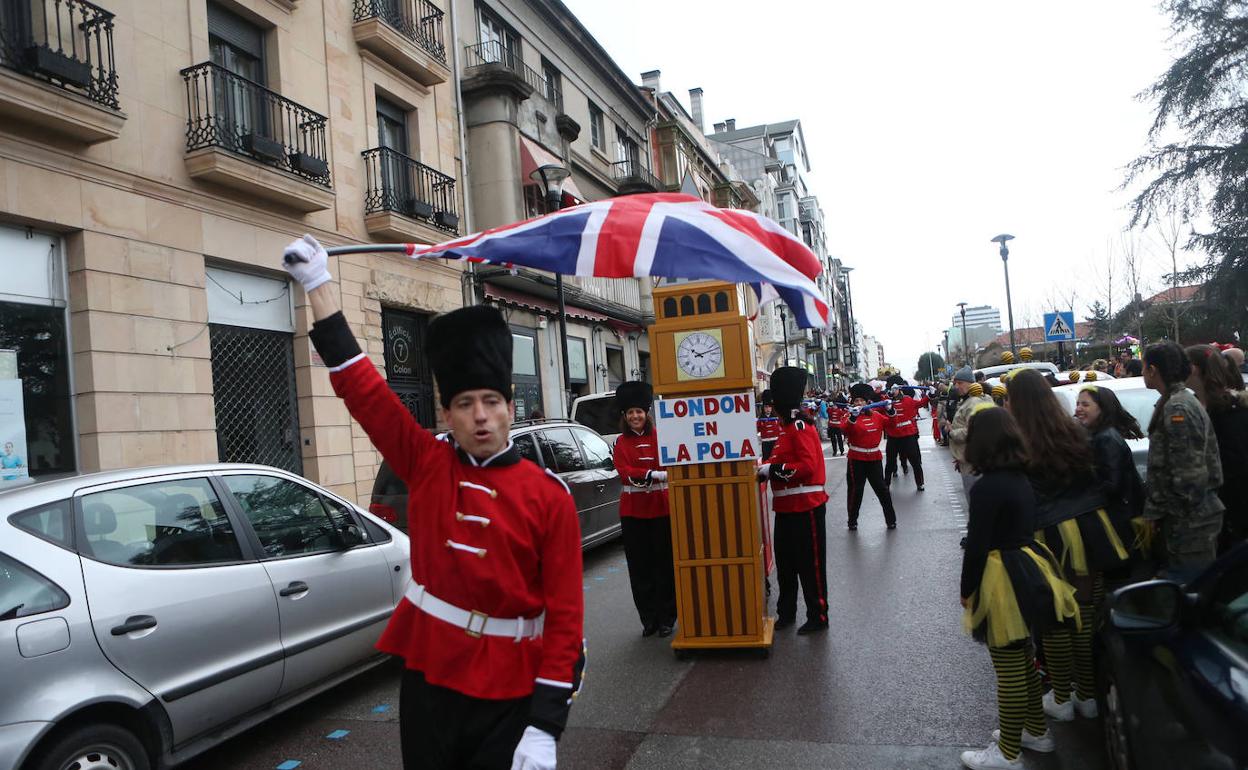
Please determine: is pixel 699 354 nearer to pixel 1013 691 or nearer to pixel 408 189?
pixel 1013 691

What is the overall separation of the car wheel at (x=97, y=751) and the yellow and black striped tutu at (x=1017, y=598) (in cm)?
378

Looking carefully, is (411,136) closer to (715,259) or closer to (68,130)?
(68,130)

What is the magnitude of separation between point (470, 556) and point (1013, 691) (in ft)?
9.14

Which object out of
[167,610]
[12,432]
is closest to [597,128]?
[12,432]

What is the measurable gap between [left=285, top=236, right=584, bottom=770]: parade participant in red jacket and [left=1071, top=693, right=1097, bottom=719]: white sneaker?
11.0 ft

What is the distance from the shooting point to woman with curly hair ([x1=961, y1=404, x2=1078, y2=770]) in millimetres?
3670

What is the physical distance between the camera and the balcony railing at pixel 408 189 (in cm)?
1427

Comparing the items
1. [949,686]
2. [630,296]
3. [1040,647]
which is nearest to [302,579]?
[949,686]

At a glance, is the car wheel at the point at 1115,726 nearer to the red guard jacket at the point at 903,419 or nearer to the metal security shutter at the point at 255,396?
the red guard jacket at the point at 903,419

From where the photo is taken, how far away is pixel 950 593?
7.05 meters

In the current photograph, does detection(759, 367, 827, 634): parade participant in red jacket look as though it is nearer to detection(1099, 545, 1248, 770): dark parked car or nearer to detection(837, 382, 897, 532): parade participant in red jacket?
detection(1099, 545, 1248, 770): dark parked car

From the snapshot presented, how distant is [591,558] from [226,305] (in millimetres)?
6314

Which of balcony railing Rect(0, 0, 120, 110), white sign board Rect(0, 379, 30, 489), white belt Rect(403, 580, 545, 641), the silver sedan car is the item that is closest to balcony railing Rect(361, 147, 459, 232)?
balcony railing Rect(0, 0, 120, 110)

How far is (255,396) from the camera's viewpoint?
1218cm
